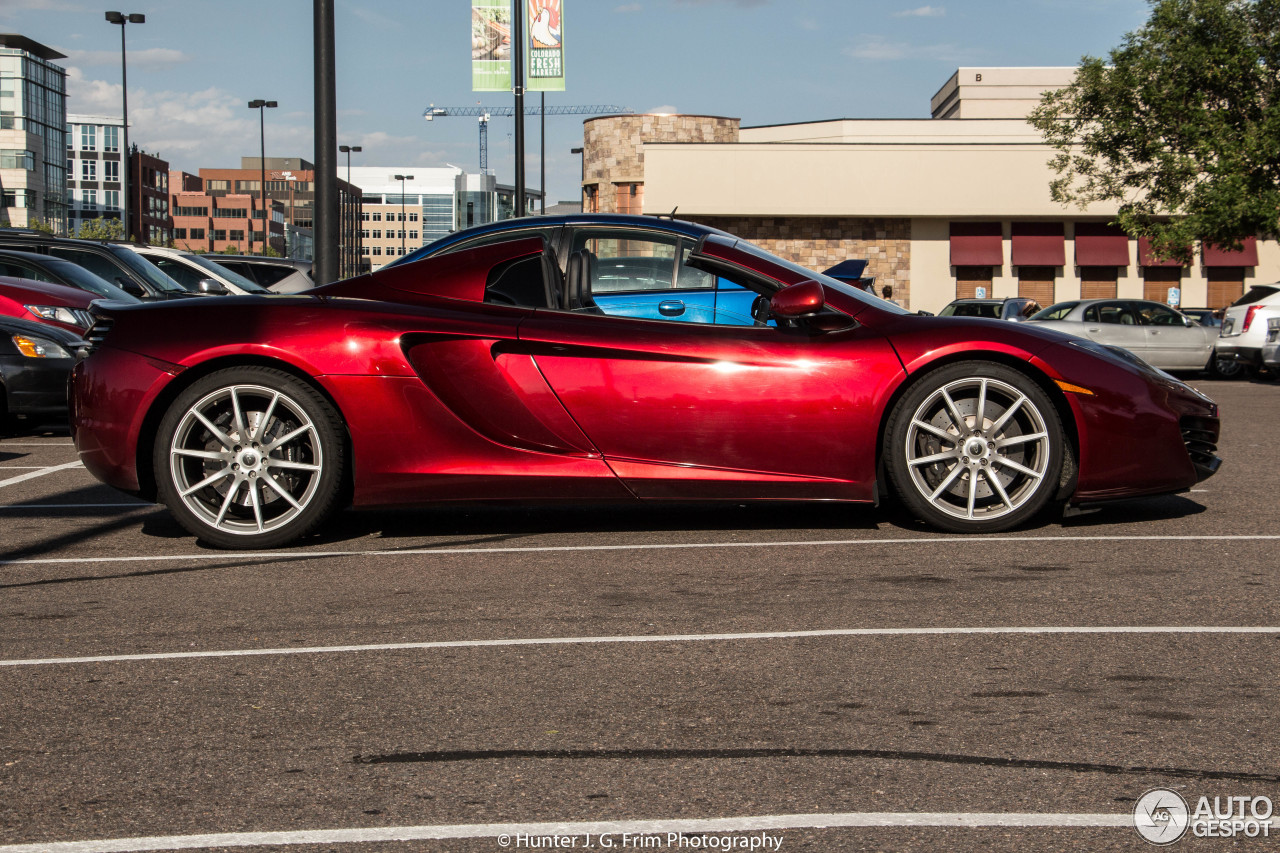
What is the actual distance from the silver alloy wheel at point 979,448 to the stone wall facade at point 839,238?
3958 cm

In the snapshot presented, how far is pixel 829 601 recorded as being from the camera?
4.43m

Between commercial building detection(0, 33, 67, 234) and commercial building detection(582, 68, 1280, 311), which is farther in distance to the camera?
commercial building detection(0, 33, 67, 234)

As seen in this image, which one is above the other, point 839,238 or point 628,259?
point 839,238

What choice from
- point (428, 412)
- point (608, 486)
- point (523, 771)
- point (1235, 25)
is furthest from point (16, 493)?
point (1235, 25)

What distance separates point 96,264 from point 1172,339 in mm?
17107

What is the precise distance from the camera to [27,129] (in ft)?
345

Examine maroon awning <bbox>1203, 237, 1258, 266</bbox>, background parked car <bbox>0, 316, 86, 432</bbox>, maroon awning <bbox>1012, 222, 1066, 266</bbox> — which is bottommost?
background parked car <bbox>0, 316, 86, 432</bbox>

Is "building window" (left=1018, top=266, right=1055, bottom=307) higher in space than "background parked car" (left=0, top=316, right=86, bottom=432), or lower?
higher

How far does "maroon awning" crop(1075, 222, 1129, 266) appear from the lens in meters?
43.3

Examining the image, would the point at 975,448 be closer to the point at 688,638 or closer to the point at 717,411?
the point at 717,411

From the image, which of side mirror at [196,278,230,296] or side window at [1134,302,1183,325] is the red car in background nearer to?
side mirror at [196,278,230,296]

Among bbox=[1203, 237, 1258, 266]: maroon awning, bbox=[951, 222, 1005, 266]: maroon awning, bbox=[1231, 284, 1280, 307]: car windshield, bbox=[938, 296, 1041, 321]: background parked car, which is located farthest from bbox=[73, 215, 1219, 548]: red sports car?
bbox=[1203, 237, 1258, 266]: maroon awning

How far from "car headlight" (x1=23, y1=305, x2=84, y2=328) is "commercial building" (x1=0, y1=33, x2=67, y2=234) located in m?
97.2

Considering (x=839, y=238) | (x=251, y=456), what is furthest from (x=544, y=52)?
(x=839, y=238)
